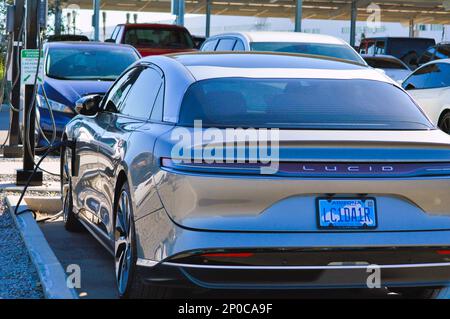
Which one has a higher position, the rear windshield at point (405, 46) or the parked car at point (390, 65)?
the rear windshield at point (405, 46)

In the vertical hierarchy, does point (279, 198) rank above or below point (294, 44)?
below

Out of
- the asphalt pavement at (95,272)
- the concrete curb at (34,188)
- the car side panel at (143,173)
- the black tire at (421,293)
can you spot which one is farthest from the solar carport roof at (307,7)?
the black tire at (421,293)

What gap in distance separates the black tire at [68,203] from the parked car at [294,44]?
7209 mm

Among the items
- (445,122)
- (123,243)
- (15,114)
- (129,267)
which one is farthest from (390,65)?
(129,267)

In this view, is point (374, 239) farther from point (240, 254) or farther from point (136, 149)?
point (136, 149)

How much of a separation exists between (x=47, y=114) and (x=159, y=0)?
31.1 metres

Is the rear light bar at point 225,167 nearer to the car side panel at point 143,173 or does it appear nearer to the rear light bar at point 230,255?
the car side panel at point 143,173

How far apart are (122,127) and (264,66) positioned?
1.02 m

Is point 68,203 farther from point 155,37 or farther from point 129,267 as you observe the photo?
point 155,37

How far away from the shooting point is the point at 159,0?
44.3 meters

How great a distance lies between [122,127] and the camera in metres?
6.55

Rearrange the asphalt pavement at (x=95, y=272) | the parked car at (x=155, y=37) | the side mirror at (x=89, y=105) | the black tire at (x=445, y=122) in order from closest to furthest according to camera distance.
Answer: the asphalt pavement at (x=95, y=272), the side mirror at (x=89, y=105), the black tire at (x=445, y=122), the parked car at (x=155, y=37)

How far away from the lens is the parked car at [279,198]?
201 inches

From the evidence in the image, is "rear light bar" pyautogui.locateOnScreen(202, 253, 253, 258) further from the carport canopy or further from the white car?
the carport canopy
